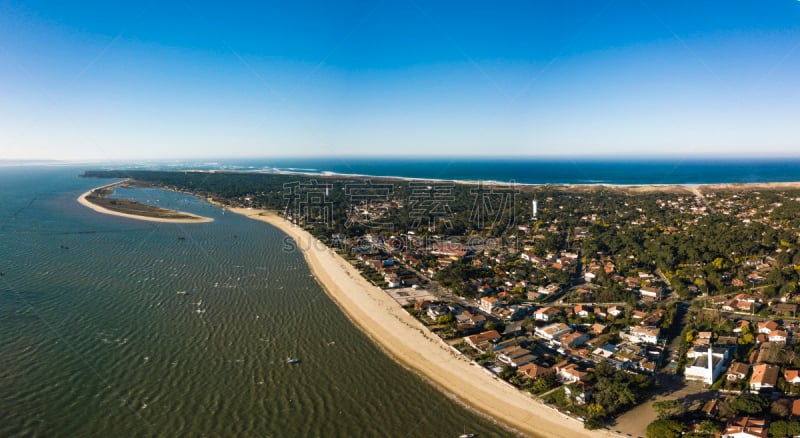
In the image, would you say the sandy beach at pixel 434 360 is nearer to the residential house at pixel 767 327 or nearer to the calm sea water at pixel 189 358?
the calm sea water at pixel 189 358

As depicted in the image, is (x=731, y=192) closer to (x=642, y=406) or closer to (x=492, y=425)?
(x=642, y=406)

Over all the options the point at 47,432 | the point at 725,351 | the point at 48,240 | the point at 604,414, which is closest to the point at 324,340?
the point at 47,432

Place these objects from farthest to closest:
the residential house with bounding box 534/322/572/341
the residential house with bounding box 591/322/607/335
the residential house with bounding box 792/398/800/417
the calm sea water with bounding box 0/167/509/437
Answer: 1. the residential house with bounding box 591/322/607/335
2. the residential house with bounding box 534/322/572/341
3. the calm sea water with bounding box 0/167/509/437
4. the residential house with bounding box 792/398/800/417

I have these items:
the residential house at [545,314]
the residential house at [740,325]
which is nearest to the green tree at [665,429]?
the residential house at [545,314]

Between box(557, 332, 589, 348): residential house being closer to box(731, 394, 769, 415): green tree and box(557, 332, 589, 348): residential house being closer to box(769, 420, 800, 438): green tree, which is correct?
box(731, 394, 769, 415): green tree

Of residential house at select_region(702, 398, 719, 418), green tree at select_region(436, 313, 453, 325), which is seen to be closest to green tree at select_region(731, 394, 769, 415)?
residential house at select_region(702, 398, 719, 418)

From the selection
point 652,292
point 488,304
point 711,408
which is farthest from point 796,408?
point 488,304

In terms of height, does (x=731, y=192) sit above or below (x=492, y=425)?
above
